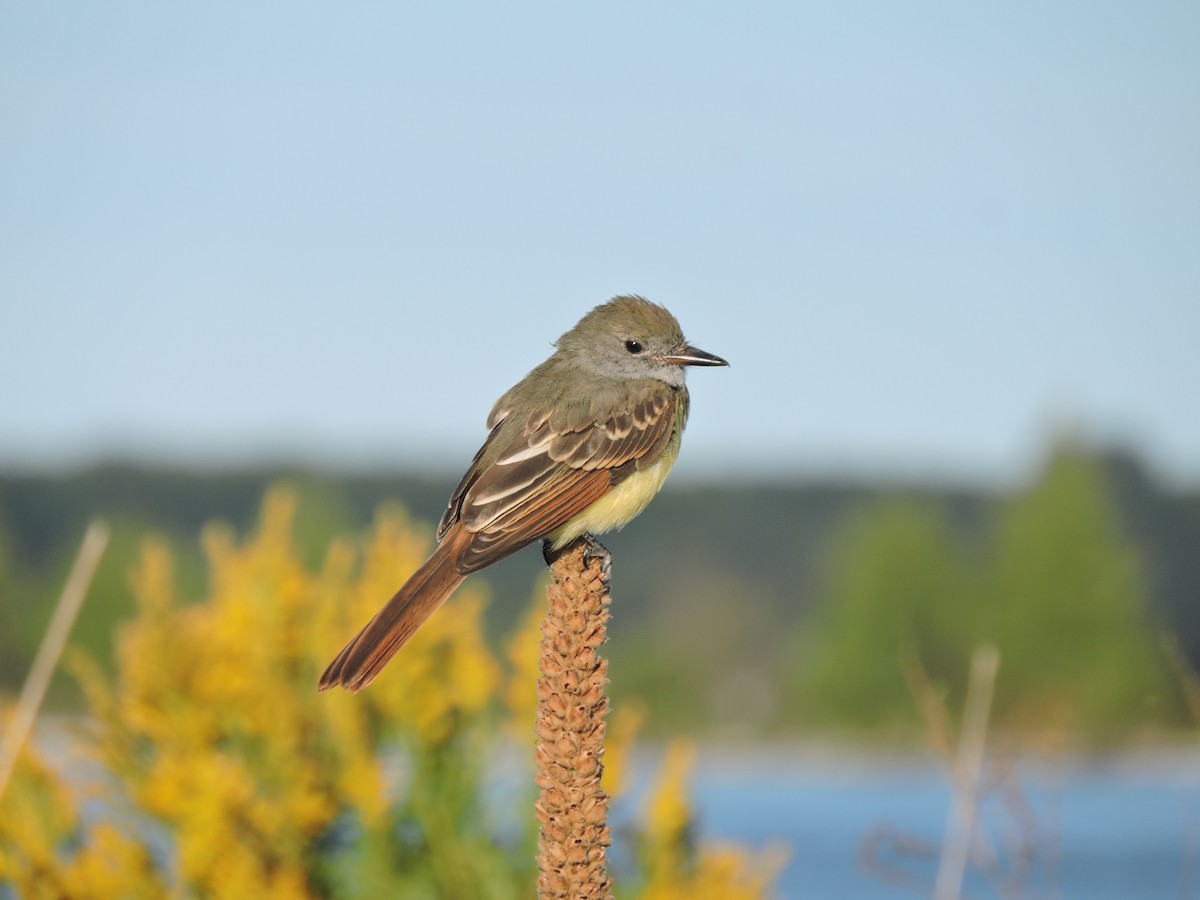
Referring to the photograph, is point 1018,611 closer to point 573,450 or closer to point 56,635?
point 573,450

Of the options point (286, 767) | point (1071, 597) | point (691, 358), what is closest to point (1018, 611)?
point (1071, 597)

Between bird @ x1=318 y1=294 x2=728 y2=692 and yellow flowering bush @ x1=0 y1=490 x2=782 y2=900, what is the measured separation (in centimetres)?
191

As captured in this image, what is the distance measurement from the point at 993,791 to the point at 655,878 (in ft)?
9.59

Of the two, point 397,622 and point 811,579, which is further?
point 811,579

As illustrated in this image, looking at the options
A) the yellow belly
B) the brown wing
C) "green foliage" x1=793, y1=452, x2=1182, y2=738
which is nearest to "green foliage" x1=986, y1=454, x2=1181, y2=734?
"green foliage" x1=793, y1=452, x2=1182, y2=738

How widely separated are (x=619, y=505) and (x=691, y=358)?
Answer: 82 cm

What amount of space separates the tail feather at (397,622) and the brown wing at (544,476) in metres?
0.07

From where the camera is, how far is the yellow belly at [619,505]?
588 cm

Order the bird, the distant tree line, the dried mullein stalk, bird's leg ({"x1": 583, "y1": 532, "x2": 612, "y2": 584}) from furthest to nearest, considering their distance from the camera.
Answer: the distant tree line, the bird, bird's leg ({"x1": 583, "y1": 532, "x2": 612, "y2": 584}), the dried mullein stalk

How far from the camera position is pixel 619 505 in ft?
19.8

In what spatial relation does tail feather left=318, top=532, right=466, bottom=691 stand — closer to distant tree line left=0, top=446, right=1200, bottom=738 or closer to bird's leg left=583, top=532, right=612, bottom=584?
bird's leg left=583, top=532, right=612, bottom=584

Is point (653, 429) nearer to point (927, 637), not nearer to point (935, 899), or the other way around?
point (935, 899)

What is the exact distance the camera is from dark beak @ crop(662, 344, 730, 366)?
21.0 feet

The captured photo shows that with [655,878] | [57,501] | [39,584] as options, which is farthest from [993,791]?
[57,501]
